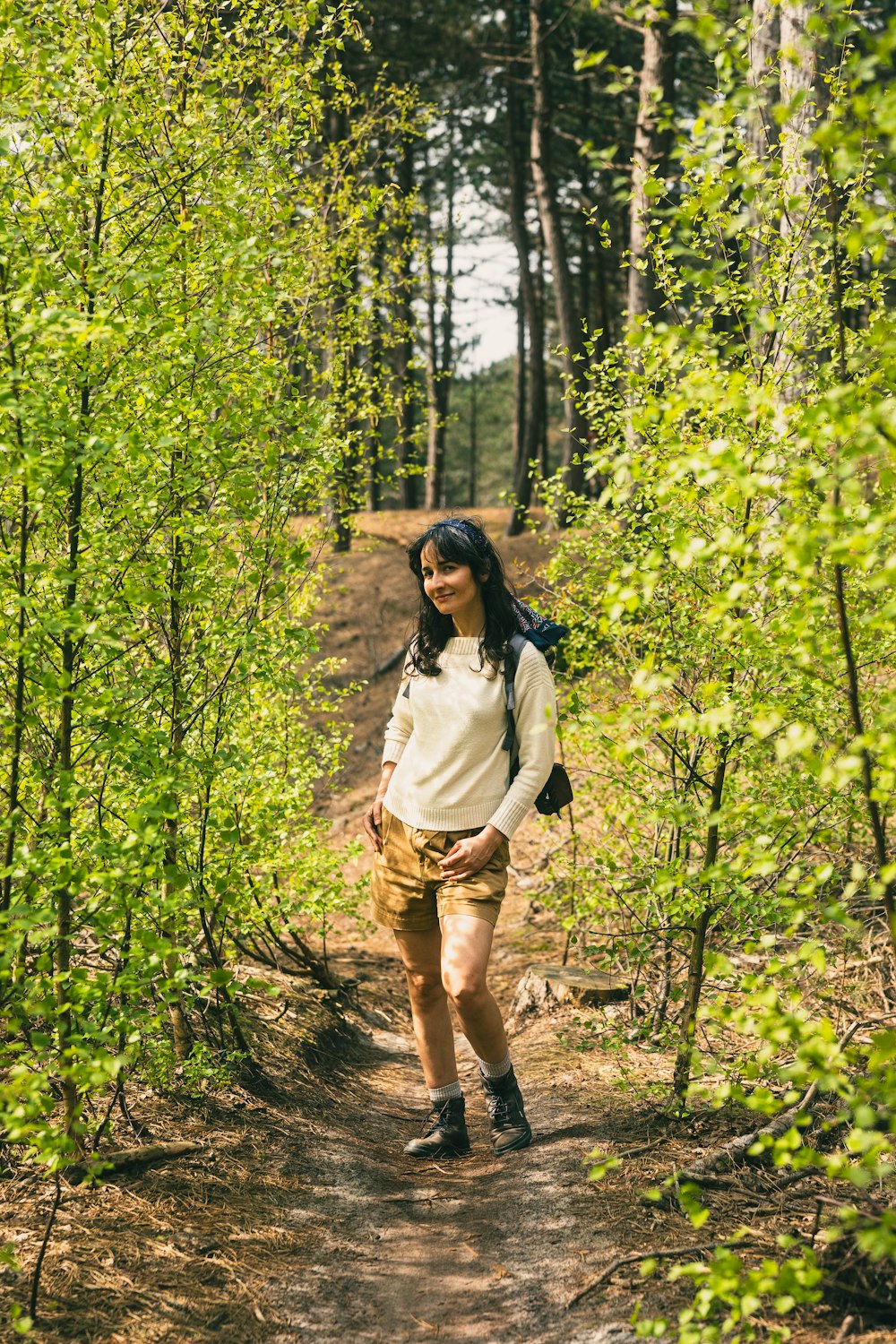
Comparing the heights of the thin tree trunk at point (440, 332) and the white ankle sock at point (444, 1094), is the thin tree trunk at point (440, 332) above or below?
above

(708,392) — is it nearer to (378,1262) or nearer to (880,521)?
(880,521)

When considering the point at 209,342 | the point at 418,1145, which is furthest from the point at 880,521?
the point at 418,1145

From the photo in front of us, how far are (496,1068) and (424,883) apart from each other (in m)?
0.74

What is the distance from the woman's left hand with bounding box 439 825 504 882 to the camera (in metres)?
3.57

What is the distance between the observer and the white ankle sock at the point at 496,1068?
3.77 metres

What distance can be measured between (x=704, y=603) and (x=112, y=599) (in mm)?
1940

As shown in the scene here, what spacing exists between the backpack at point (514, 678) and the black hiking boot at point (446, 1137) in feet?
4.04

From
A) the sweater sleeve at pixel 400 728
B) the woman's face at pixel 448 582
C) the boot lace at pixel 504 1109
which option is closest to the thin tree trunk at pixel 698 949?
the boot lace at pixel 504 1109

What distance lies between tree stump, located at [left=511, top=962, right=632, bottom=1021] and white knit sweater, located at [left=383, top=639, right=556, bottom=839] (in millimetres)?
2063

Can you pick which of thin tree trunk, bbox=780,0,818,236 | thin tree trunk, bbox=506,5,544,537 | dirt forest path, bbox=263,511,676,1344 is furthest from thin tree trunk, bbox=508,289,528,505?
dirt forest path, bbox=263,511,676,1344

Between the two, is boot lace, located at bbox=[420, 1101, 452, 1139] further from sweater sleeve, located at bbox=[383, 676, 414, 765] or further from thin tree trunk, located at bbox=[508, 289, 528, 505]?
thin tree trunk, located at bbox=[508, 289, 528, 505]

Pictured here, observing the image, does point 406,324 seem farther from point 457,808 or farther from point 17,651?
point 17,651

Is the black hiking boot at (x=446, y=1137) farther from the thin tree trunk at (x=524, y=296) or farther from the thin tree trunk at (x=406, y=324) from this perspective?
the thin tree trunk at (x=524, y=296)

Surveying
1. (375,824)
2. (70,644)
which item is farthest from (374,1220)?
(70,644)
